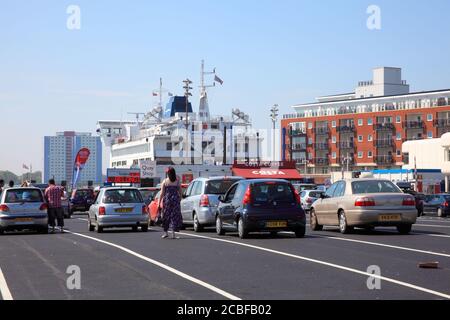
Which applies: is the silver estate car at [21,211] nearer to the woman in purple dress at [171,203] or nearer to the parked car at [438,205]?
the woman in purple dress at [171,203]

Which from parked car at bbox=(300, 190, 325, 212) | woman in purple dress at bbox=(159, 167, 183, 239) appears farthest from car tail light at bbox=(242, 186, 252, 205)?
parked car at bbox=(300, 190, 325, 212)

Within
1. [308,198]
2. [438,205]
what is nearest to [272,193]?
[438,205]

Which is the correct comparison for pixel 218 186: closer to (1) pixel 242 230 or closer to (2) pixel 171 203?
(2) pixel 171 203

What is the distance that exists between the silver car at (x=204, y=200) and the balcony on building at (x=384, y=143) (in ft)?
283

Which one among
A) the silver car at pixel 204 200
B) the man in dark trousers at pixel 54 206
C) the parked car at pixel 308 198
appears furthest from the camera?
the parked car at pixel 308 198

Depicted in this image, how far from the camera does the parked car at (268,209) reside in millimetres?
20688

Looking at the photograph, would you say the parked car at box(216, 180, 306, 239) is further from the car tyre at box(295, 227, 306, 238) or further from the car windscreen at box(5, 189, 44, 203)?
the car windscreen at box(5, 189, 44, 203)

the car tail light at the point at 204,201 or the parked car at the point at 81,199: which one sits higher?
the car tail light at the point at 204,201

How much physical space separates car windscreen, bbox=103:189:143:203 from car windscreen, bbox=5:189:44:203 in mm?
2144

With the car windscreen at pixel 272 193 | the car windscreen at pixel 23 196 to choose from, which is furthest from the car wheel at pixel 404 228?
the car windscreen at pixel 23 196

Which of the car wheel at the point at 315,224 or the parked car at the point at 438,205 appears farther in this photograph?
the parked car at the point at 438,205

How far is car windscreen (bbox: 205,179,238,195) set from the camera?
25156 millimetres

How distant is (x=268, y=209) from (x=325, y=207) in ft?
11.7

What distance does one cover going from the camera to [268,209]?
20797mm
